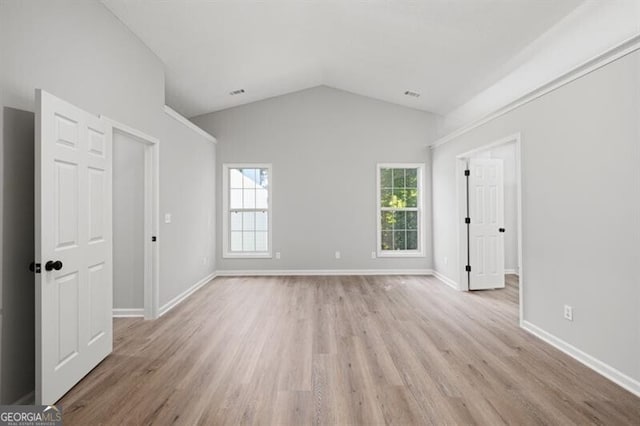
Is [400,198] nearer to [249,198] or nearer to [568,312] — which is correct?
[249,198]

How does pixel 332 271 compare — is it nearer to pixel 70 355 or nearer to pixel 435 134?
pixel 435 134

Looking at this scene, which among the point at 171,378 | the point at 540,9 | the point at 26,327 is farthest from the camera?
the point at 540,9

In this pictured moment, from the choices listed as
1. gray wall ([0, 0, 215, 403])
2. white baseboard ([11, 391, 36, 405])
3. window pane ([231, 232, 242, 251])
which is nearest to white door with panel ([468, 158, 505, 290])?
window pane ([231, 232, 242, 251])

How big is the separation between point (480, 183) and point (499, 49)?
2.08m

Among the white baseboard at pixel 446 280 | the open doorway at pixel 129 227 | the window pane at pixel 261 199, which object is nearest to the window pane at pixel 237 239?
the window pane at pixel 261 199

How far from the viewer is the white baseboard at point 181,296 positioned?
3746mm

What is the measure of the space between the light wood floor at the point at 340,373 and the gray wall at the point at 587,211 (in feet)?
1.14

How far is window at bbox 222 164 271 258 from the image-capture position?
5969 millimetres

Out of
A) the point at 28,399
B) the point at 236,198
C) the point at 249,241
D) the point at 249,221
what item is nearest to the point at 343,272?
the point at 249,241

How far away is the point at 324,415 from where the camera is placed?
6.02 feet

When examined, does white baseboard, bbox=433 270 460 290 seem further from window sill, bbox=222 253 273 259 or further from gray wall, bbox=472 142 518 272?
window sill, bbox=222 253 273 259

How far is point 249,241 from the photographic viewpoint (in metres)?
6.00

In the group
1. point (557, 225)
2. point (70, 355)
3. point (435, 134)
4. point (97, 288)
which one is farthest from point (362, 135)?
point (70, 355)

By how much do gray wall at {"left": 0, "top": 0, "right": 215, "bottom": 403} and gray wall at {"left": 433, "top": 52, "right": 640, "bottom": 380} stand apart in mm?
4066
